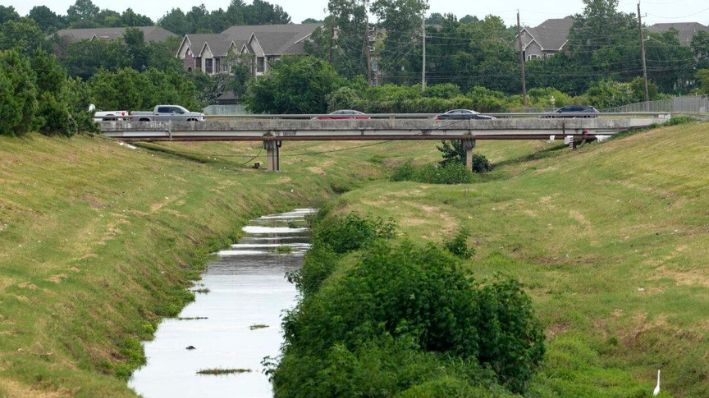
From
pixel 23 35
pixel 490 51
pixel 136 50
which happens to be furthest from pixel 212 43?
pixel 490 51

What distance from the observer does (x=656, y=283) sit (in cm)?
3278

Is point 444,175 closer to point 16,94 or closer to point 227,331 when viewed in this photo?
point 16,94

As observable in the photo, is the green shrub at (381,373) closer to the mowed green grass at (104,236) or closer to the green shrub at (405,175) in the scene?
the mowed green grass at (104,236)

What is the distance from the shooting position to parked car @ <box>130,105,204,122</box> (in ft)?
277

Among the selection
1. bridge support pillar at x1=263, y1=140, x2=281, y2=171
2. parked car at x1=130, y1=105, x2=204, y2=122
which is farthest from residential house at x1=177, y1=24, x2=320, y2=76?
bridge support pillar at x1=263, y1=140, x2=281, y2=171

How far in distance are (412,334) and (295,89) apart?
93626 mm

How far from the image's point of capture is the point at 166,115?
8775 centimetres

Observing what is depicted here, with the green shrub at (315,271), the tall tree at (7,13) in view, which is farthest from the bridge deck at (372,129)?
the tall tree at (7,13)

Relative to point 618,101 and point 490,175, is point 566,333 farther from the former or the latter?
point 618,101

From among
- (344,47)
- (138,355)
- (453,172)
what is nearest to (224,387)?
(138,355)

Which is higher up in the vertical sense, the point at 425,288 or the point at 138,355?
the point at 425,288

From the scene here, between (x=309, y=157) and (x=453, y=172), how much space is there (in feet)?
82.5

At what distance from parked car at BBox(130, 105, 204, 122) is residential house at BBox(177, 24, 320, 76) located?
204ft

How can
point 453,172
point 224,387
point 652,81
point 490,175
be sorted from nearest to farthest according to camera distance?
1. point 224,387
2. point 453,172
3. point 490,175
4. point 652,81
